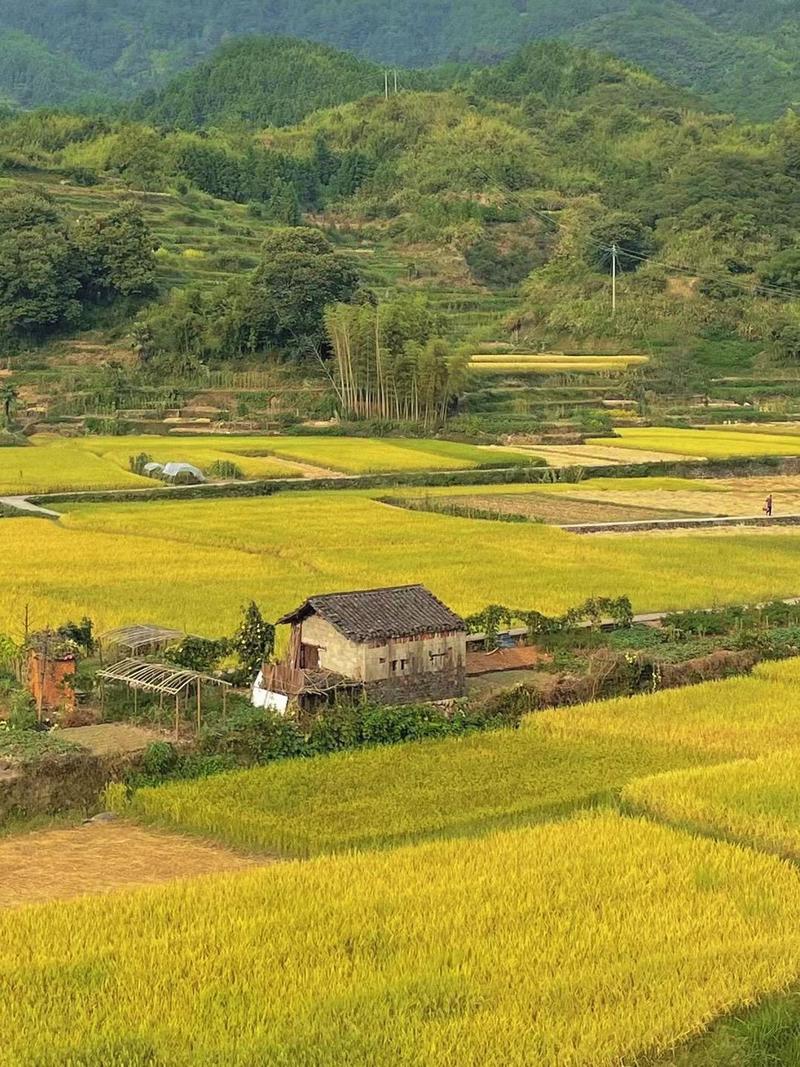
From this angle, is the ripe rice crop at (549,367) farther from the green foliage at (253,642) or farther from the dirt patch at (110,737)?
the dirt patch at (110,737)

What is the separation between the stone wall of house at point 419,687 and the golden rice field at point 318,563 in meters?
3.61

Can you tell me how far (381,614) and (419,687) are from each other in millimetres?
891

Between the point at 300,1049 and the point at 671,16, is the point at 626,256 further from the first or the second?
the point at 671,16

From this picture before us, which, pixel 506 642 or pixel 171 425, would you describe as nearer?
pixel 506 642

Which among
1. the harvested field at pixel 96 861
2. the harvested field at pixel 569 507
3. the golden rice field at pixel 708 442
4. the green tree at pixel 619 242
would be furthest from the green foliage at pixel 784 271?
the harvested field at pixel 96 861

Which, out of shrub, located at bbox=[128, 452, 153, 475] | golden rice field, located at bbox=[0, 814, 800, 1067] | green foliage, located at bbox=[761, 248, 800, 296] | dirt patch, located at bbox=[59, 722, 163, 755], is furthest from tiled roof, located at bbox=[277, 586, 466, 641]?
green foliage, located at bbox=[761, 248, 800, 296]

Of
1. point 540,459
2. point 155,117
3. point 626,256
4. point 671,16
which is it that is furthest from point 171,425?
point 671,16

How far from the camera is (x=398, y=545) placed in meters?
25.9

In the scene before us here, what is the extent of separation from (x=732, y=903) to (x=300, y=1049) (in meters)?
3.39

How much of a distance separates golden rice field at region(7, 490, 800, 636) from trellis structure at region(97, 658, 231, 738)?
2712 mm

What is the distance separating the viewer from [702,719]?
14.6 meters

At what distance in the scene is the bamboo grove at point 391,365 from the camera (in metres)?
49.1

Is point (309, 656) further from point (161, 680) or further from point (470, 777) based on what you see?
point (470, 777)

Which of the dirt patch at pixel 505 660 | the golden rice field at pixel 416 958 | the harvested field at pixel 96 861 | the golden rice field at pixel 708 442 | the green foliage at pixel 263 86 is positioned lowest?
the harvested field at pixel 96 861
